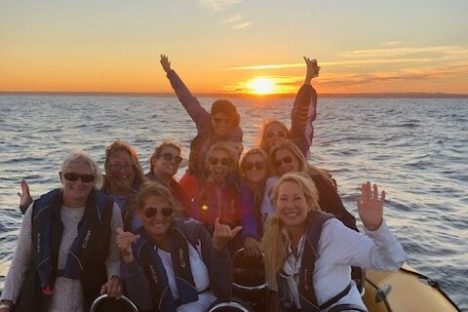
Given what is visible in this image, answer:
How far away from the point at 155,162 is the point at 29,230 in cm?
144

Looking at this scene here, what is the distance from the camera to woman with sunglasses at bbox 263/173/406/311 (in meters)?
3.15

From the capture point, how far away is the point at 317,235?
3.42 metres

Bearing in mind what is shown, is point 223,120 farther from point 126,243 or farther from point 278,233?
point 126,243

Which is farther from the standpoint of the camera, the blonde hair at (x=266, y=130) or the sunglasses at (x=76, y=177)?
→ the blonde hair at (x=266, y=130)

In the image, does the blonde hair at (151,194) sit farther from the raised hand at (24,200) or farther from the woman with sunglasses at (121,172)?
the raised hand at (24,200)

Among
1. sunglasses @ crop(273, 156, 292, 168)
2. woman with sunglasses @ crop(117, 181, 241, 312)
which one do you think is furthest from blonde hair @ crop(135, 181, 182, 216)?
sunglasses @ crop(273, 156, 292, 168)

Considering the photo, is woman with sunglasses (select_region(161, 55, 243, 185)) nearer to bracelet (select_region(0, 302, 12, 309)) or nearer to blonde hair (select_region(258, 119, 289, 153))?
blonde hair (select_region(258, 119, 289, 153))

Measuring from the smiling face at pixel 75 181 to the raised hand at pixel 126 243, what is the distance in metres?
0.52

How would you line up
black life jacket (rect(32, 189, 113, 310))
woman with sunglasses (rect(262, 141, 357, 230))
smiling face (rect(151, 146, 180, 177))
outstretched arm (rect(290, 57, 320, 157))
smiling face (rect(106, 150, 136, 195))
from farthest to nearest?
outstretched arm (rect(290, 57, 320, 157))
smiling face (rect(151, 146, 180, 177))
woman with sunglasses (rect(262, 141, 357, 230))
smiling face (rect(106, 150, 136, 195))
black life jacket (rect(32, 189, 113, 310))

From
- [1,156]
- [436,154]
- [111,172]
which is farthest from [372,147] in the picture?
[111,172]

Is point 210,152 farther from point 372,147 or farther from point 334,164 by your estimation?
point 372,147

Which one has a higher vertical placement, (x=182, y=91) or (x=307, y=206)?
(x=182, y=91)

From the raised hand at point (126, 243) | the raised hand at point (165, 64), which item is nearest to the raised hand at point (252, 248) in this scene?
the raised hand at point (126, 243)

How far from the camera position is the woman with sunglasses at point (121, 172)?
4.51 metres
